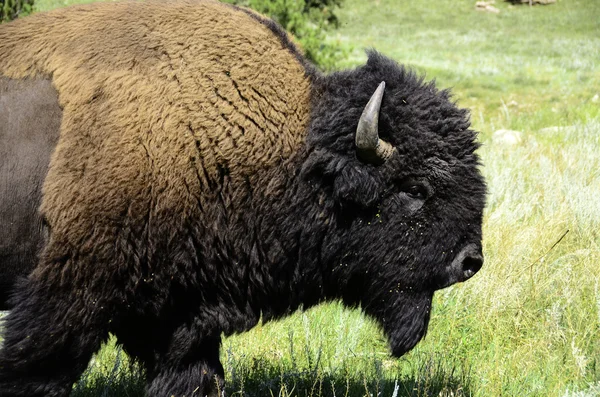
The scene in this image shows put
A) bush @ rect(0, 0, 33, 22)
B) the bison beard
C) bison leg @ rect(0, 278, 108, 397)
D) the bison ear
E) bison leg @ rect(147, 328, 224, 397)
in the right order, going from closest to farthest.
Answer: bison leg @ rect(0, 278, 108, 397)
the bison ear
bison leg @ rect(147, 328, 224, 397)
the bison beard
bush @ rect(0, 0, 33, 22)

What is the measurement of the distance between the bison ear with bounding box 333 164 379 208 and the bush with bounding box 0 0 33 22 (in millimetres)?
7972

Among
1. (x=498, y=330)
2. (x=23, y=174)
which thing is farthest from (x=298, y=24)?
(x=23, y=174)

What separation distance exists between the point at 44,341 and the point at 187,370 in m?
0.77

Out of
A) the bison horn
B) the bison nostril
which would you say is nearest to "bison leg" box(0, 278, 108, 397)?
the bison horn

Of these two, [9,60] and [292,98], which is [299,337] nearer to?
[292,98]

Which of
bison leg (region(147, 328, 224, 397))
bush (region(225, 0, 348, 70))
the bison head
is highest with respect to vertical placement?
the bison head

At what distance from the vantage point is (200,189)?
9.95ft

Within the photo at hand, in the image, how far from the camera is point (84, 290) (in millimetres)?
2881

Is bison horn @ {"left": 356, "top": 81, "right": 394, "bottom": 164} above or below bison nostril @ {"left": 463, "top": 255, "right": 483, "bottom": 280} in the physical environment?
above

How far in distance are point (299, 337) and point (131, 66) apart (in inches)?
89.5

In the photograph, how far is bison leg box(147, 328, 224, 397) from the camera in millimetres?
3314

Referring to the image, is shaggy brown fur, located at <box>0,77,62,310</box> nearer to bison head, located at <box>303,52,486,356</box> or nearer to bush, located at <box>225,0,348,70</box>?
bison head, located at <box>303,52,486,356</box>

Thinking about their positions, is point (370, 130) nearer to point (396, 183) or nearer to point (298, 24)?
point (396, 183)

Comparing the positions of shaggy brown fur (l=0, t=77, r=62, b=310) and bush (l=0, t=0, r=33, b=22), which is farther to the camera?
bush (l=0, t=0, r=33, b=22)
